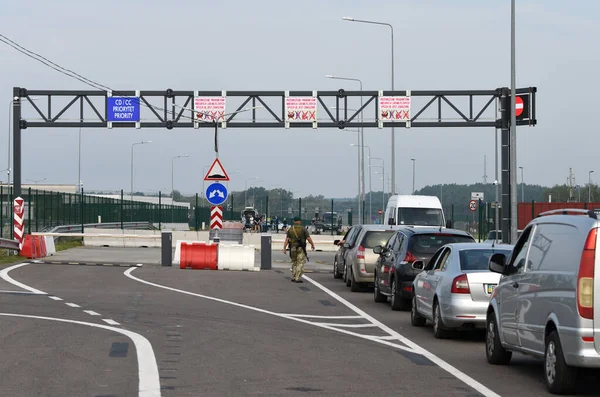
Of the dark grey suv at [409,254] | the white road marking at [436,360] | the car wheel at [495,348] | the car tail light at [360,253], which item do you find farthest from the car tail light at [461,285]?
the car tail light at [360,253]

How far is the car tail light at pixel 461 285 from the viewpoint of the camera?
15133mm

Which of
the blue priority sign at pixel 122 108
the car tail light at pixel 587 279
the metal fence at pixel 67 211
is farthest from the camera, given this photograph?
the metal fence at pixel 67 211

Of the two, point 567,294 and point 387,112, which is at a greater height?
point 387,112

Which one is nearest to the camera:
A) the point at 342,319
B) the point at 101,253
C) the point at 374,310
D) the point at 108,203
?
the point at 342,319

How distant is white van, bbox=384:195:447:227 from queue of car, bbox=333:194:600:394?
19927 millimetres

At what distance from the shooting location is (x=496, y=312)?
12.7 metres

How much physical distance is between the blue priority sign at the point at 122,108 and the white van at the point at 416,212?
43.6ft

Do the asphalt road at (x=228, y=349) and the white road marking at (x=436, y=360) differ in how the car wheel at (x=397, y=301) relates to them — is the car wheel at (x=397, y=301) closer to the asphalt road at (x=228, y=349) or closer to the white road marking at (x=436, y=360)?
the asphalt road at (x=228, y=349)

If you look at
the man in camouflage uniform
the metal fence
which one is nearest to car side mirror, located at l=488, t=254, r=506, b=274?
the man in camouflage uniform

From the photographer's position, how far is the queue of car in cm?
971

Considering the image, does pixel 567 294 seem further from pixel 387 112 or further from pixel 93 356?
pixel 387 112

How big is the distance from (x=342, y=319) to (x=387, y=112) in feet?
92.0

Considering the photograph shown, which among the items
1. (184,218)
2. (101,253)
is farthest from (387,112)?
(184,218)

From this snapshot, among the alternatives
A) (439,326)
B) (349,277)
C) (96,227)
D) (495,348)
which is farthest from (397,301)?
(96,227)
